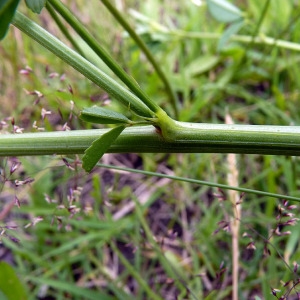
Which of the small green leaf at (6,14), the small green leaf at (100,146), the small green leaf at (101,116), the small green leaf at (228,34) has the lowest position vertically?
the small green leaf at (228,34)

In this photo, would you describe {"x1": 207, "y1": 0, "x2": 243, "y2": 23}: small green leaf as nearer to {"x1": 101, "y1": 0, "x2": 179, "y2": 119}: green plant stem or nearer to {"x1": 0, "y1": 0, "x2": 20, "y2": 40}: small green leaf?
{"x1": 101, "y1": 0, "x2": 179, "y2": 119}: green plant stem

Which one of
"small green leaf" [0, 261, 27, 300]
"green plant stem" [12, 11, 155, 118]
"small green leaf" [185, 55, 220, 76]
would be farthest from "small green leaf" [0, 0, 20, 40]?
"small green leaf" [185, 55, 220, 76]

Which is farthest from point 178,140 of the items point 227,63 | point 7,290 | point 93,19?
point 93,19

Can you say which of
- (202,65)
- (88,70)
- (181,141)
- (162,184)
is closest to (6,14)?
(88,70)

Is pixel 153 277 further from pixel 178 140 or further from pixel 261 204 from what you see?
pixel 178 140

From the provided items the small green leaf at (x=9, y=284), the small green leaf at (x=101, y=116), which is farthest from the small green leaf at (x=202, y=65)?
the small green leaf at (x=101, y=116)

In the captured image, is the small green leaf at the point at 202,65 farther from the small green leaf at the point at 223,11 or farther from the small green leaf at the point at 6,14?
the small green leaf at the point at 6,14
